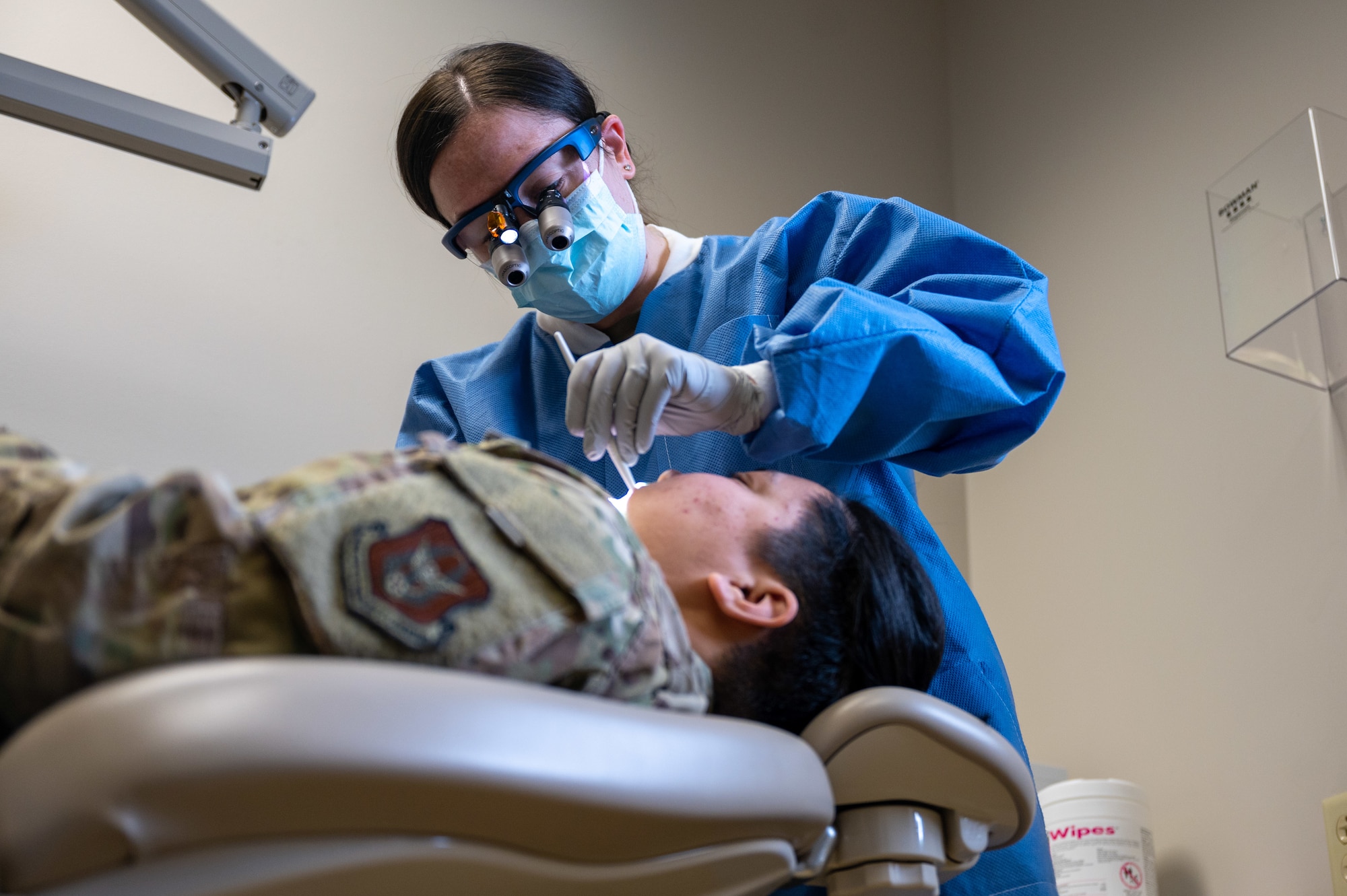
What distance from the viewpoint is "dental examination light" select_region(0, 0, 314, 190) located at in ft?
5.09

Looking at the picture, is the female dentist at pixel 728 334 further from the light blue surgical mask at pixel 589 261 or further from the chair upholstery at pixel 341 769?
the chair upholstery at pixel 341 769

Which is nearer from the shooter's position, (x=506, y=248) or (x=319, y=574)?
(x=319, y=574)

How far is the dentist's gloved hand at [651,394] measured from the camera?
1078 mm

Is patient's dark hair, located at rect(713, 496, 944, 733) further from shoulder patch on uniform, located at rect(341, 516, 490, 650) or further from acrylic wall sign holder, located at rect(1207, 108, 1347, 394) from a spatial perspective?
acrylic wall sign holder, located at rect(1207, 108, 1347, 394)

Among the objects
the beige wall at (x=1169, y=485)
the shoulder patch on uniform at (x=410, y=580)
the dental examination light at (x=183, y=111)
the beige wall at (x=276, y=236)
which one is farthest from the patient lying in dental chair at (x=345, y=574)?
the beige wall at (x=1169, y=485)

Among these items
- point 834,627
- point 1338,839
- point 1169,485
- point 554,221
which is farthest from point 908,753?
point 1169,485

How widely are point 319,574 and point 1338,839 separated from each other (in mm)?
1577

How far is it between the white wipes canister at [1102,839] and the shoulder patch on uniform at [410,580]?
1.44 metres

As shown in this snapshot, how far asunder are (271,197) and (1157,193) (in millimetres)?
1760

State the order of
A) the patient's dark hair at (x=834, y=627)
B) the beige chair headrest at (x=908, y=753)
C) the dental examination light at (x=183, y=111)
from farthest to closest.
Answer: the dental examination light at (x=183, y=111), the patient's dark hair at (x=834, y=627), the beige chair headrest at (x=908, y=753)

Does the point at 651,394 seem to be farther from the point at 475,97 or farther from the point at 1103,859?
the point at 1103,859

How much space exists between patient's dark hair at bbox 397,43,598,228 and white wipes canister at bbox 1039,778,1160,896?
132 centimetres

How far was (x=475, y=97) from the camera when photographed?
4.99 ft

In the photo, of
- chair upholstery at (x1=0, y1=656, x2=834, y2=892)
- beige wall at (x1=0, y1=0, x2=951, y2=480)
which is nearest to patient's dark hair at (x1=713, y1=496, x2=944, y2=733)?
chair upholstery at (x1=0, y1=656, x2=834, y2=892)
